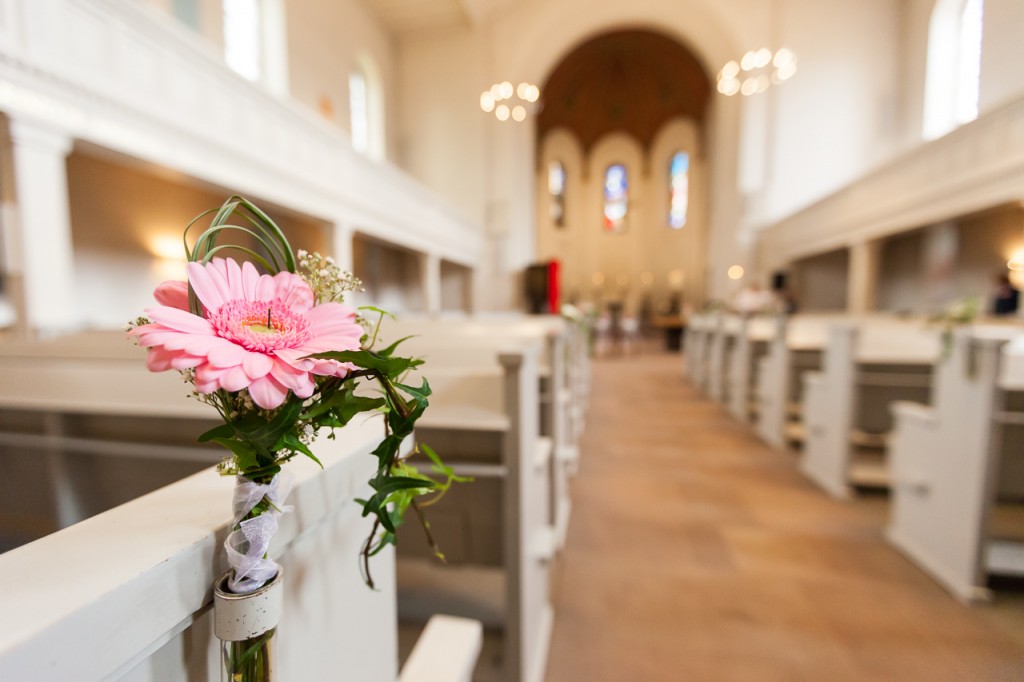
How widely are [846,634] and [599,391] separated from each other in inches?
210

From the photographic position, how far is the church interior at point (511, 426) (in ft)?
1.72

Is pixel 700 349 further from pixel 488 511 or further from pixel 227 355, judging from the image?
pixel 227 355

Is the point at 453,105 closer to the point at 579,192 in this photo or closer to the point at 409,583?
the point at 579,192

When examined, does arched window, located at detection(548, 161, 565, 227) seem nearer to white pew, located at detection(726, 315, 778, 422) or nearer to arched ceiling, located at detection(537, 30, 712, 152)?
arched ceiling, located at detection(537, 30, 712, 152)

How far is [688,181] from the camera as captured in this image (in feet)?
56.0

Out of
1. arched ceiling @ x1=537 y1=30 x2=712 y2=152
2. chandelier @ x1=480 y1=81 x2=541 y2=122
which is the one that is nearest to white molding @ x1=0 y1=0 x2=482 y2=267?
chandelier @ x1=480 y1=81 x2=541 y2=122

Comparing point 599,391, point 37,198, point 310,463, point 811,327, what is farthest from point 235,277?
point 599,391

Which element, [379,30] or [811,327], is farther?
[379,30]

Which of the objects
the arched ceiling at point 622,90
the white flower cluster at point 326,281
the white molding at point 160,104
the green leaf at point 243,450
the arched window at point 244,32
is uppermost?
the arched ceiling at point 622,90

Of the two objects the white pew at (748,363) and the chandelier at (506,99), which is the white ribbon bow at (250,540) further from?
the white pew at (748,363)

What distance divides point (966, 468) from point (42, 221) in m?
4.91

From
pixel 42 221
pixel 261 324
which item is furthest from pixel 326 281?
pixel 42 221

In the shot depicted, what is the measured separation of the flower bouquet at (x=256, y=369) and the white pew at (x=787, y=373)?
4.56 metres

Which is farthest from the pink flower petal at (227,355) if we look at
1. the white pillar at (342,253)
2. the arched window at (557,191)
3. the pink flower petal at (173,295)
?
the arched window at (557,191)
